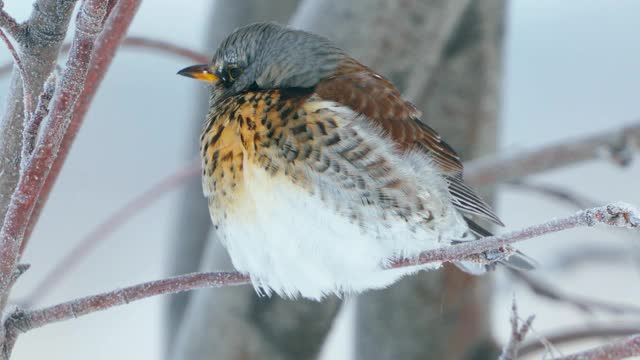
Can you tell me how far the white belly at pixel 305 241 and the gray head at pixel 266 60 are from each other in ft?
0.67

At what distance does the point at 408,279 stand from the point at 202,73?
2.16 feet

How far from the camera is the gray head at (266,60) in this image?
4.23 feet

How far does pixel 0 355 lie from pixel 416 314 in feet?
3.59

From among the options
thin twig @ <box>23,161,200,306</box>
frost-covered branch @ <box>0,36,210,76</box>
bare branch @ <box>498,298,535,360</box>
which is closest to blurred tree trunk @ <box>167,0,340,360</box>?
thin twig @ <box>23,161,200,306</box>

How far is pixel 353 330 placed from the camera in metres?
1.92

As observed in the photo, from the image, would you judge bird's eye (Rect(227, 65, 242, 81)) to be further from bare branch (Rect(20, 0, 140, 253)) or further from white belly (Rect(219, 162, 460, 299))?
bare branch (Rect(20, 0, 140, 253))

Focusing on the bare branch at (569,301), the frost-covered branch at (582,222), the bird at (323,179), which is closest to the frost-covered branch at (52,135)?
the frost-covered branch at (582,222)

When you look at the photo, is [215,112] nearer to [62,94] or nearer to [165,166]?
[62,94]

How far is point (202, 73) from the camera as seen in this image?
1.33 m

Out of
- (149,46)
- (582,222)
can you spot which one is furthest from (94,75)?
(582,222)

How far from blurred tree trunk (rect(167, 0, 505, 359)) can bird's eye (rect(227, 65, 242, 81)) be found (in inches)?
7.1

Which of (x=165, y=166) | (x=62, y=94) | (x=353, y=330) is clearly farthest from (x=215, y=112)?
(x=165, y=166)

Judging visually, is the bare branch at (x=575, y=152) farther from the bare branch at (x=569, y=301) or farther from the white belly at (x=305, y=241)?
the white belly at (x=305, y=241)

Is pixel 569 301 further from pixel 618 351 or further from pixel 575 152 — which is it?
pixel 618 351
